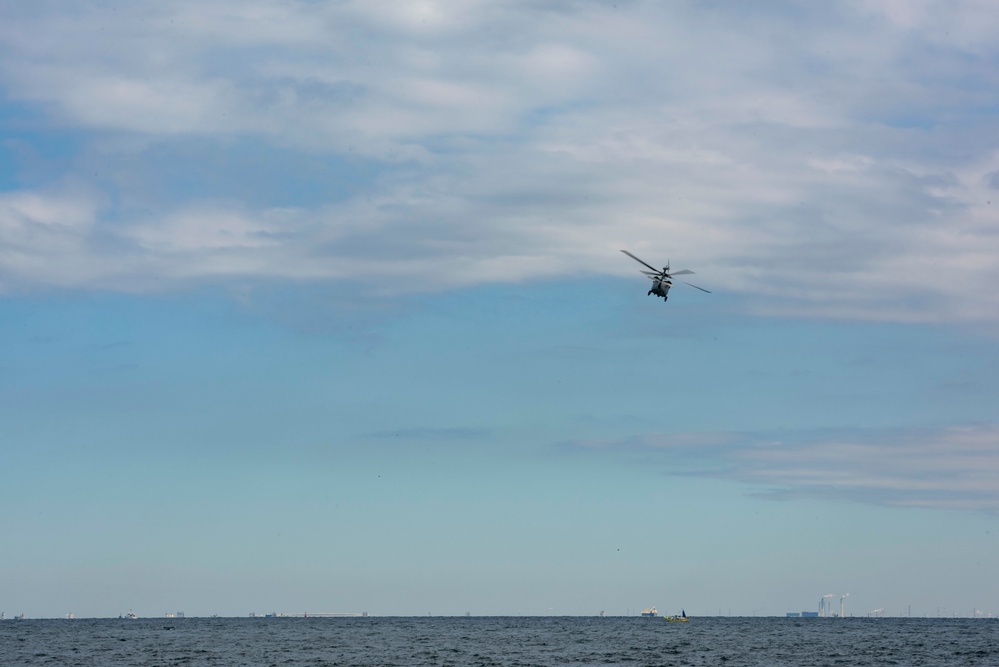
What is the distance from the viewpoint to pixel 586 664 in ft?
483

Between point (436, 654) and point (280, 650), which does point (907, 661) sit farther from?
point (280, 650)

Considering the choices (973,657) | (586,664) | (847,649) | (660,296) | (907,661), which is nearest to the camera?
(660,296)

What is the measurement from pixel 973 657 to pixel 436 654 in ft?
254

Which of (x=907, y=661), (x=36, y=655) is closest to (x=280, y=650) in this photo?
(x=36, y=655)

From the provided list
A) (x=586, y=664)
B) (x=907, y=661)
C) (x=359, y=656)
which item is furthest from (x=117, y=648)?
(x=907, y=661)

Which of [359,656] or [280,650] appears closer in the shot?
[359,656]

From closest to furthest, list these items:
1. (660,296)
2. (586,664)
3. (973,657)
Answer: (660,296) → (586,664) → (973,657)

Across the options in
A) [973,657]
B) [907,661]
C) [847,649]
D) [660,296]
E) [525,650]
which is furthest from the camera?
[847,649]

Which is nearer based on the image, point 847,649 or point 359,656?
point 359,656

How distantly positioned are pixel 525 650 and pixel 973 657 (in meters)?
65.9

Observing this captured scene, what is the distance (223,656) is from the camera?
167250mm

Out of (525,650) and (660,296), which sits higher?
(660,296)

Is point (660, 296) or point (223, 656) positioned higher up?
point (660, 296)

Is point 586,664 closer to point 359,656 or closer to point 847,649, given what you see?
point 359,656
